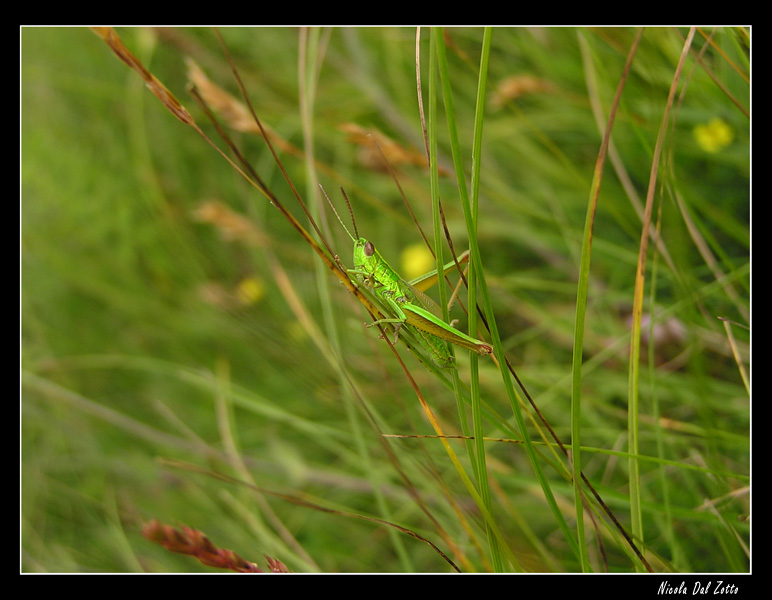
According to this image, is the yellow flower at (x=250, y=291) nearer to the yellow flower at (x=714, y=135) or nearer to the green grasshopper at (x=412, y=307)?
the green grasshopper at (x=412, y=307)

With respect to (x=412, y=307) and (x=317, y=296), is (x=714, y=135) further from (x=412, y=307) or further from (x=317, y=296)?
(x=317, y=296)

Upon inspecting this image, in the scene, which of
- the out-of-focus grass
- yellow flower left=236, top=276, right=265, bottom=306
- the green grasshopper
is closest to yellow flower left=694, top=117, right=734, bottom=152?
the out-of-focus grass

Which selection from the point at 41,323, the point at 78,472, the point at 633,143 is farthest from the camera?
the point at 41,323

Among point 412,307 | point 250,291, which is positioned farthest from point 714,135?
point 250,291

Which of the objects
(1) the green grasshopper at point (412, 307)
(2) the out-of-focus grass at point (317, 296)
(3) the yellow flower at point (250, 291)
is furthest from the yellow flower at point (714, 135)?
(3) the yellow flower at point (250, 291)

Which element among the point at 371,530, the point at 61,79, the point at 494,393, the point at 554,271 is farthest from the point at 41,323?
the point at 554,271

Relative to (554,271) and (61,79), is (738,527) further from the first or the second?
(61,79)

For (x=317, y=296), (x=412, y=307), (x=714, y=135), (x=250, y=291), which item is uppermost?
(x=714, y=135)
